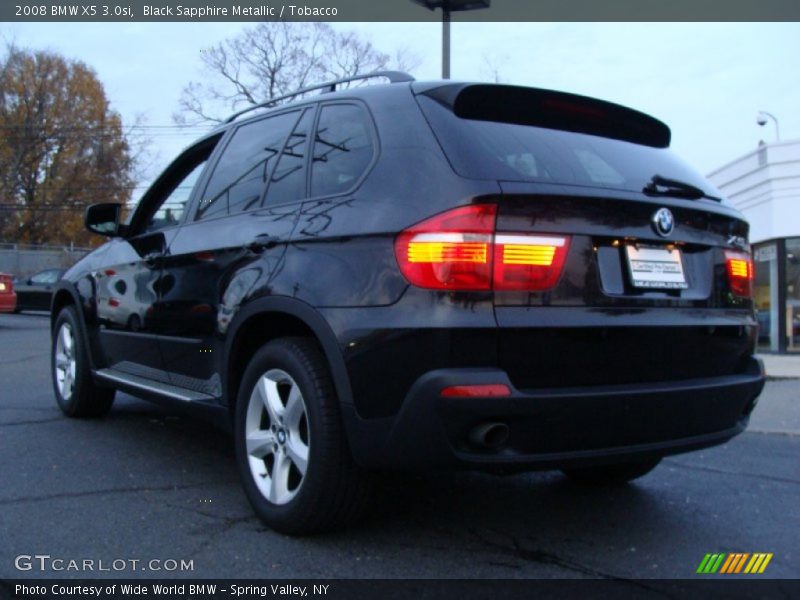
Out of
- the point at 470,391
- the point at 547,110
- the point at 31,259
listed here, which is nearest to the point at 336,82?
the point at 547,110

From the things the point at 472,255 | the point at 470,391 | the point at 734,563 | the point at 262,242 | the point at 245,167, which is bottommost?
the point at 734,563

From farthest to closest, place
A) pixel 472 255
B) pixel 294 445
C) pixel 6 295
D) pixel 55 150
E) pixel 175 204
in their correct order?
1. pixel 55 150
2. pixel 6 295
3. pixel 175 204
4. pixel 294 445
5. pixel 472 255

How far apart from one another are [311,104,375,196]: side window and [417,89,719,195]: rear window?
1.00ft

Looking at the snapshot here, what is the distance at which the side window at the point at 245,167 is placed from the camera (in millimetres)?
3852

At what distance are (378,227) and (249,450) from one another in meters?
1.22

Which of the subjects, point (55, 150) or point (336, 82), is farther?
point (55, 150)

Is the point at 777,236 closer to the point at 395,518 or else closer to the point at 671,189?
the point at 671,189

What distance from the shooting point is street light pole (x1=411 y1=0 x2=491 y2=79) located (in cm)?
1534

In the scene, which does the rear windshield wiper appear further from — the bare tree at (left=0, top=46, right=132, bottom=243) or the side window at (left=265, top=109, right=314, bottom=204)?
the bare tree at (left=0, top=46, right=132, bottom=243)

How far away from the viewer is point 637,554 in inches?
126

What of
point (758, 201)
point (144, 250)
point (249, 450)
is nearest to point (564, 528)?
point (249, 450)

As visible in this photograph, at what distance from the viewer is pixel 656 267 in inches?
121

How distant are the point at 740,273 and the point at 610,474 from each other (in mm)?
1280

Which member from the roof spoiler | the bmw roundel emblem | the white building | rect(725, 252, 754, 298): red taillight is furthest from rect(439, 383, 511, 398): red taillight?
the white building
